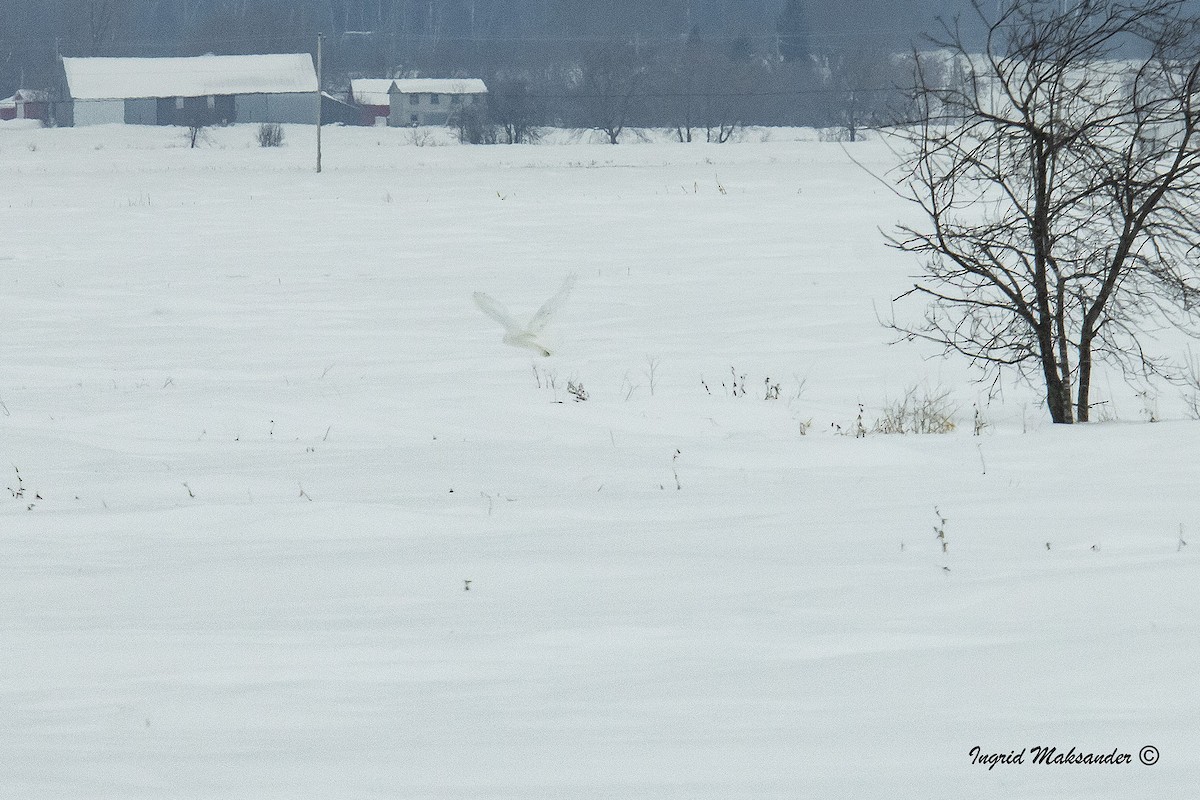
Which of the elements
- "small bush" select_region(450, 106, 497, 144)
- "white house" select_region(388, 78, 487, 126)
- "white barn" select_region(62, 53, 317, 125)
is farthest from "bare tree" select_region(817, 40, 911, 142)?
"white barn" select_region(62, 53, 317, 125)

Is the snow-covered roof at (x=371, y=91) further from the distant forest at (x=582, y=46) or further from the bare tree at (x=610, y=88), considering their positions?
the bare tree at (x=610, y=88)

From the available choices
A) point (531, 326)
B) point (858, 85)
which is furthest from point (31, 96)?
point (531, 326)

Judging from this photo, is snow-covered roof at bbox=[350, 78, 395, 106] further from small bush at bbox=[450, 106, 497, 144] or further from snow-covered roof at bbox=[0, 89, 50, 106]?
small bush at bbox=[450, 106, 497, 144]

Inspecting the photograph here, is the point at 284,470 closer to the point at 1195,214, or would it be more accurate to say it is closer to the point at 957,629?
the point at 957,629

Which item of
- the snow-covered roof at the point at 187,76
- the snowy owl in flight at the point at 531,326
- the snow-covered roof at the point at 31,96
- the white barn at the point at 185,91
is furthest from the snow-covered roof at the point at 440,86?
the snowy owl in flight at the point at 531,326

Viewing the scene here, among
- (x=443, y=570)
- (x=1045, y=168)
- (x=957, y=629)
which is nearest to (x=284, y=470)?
(x=443, y=570)
